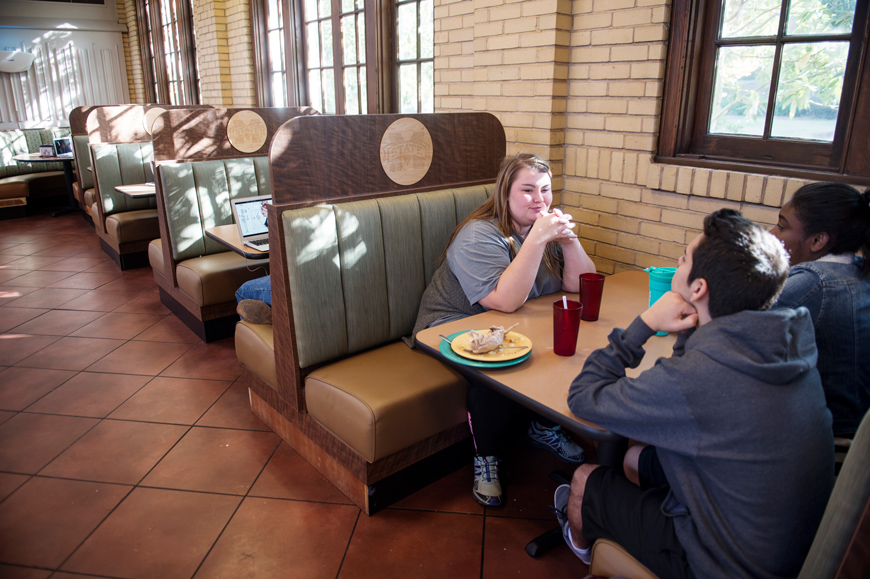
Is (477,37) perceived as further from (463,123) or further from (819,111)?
(819,111)

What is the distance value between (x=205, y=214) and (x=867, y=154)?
357 cm

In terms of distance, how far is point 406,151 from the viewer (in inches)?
93.0

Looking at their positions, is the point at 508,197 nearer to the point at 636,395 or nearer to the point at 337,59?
the point at 636,395

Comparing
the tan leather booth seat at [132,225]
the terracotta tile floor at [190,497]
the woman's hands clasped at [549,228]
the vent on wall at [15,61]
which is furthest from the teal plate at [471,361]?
the vent on wall at [15,61]

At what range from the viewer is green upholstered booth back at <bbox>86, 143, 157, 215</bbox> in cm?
518

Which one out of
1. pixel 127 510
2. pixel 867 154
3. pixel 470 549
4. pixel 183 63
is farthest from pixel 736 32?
pixel 183 63

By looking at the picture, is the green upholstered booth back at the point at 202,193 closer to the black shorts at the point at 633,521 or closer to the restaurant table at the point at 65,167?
the black shorts at the point at 633,521

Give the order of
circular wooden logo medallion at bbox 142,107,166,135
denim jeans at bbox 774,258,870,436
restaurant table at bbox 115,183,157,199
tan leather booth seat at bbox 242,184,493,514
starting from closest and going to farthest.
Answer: denim jeans at bbox 774,258,870,436 → tan leather booth seat at bbox 242,184,493,514 → restaurant table at bbox 115,183,157,199 → circular wooden logo medallion at bbox 142,107,166,135

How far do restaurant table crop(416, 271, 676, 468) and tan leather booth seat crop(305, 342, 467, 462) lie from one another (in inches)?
10.6

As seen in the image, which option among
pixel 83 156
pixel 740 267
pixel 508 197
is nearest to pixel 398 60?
pixel 508 197

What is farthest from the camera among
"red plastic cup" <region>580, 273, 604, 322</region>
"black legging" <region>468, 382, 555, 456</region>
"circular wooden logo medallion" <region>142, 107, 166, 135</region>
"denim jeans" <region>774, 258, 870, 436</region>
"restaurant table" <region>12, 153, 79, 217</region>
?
"restaurant table" <region>12, 153, 79, 217</region>

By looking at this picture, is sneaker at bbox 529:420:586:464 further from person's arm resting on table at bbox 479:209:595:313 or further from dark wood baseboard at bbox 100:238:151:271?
dark wood baseboard at bbox 100:238:151:271

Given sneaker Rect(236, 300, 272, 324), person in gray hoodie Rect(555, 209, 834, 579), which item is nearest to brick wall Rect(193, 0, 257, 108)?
sneaker Rect(236, 300, 272, 324)

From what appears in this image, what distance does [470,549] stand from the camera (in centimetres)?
188
